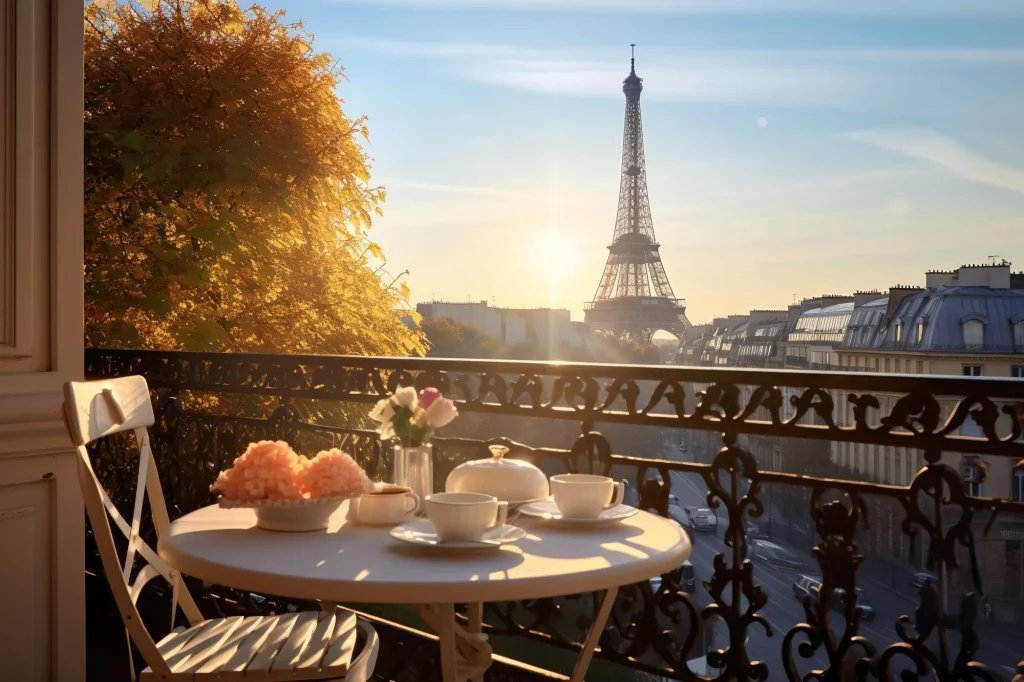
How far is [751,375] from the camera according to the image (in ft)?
7.43

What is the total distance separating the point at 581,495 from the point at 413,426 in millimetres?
393

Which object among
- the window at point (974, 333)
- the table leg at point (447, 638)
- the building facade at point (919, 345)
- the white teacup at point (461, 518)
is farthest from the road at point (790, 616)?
the white teacup at point (461, 518)

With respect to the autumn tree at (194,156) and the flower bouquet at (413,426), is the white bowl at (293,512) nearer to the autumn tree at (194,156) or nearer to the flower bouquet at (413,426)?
the flower bouquet at (413,426)

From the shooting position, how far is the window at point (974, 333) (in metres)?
31.4

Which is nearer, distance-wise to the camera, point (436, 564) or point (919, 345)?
point (436, 564)

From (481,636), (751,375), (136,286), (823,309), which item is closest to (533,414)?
(751,375)

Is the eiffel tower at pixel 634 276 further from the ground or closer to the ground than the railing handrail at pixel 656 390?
further from the ground

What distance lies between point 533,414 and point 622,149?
45069mm

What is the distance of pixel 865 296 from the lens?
37.3 m

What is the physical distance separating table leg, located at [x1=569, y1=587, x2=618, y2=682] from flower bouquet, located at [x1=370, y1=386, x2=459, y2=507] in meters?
0.45

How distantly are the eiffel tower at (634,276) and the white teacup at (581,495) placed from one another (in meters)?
40.9

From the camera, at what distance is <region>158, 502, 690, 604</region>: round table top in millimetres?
1366

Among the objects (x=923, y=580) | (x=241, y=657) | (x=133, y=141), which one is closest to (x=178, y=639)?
(x=241, y=657)

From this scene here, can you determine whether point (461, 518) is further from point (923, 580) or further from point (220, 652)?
point (923, 580)
